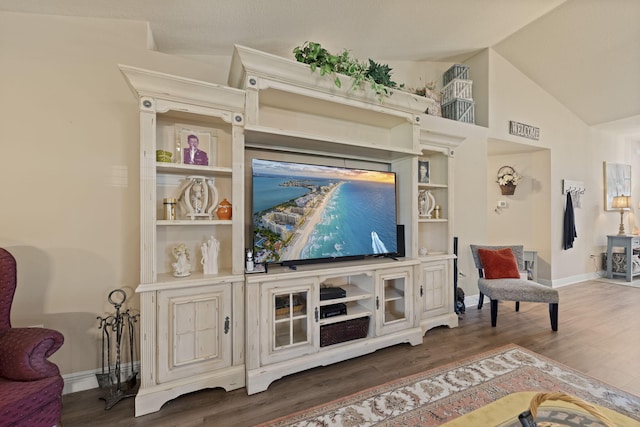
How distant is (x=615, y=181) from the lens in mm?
5223

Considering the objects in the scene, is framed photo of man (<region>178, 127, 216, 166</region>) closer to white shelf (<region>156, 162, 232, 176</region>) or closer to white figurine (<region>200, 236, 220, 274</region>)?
white shelf (<region>156, 162, 232, 176</region>)

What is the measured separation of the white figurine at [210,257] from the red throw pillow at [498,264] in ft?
10.2

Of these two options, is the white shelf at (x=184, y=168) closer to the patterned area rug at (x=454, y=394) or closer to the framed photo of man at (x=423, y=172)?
the patterned area rug at (x=454, y=394)

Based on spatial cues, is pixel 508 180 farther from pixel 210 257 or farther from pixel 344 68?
pixel 210 257

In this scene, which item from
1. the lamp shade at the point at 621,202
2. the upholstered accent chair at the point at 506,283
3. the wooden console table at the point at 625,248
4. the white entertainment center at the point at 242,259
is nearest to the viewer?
the white entertainment center at the point at 242,259

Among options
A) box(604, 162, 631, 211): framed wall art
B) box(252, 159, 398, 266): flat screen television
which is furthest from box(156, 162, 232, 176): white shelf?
box(604, 162, 631, 211): framed wall art

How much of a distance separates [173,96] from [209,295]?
53.6 inches

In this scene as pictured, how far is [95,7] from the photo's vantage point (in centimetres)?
179

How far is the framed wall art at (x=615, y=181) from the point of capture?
16.7ft

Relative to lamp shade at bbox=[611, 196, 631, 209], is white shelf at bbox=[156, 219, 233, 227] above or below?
below

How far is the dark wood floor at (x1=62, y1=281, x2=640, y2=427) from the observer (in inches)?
64.7

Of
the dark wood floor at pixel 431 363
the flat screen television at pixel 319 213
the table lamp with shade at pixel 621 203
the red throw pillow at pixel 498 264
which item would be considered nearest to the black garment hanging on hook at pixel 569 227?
the dark wood floor at pixel 431 363

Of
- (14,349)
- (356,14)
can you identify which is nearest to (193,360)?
(14,349)

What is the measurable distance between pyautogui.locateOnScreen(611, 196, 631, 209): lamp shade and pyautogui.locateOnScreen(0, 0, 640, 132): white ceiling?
4.71 ft
